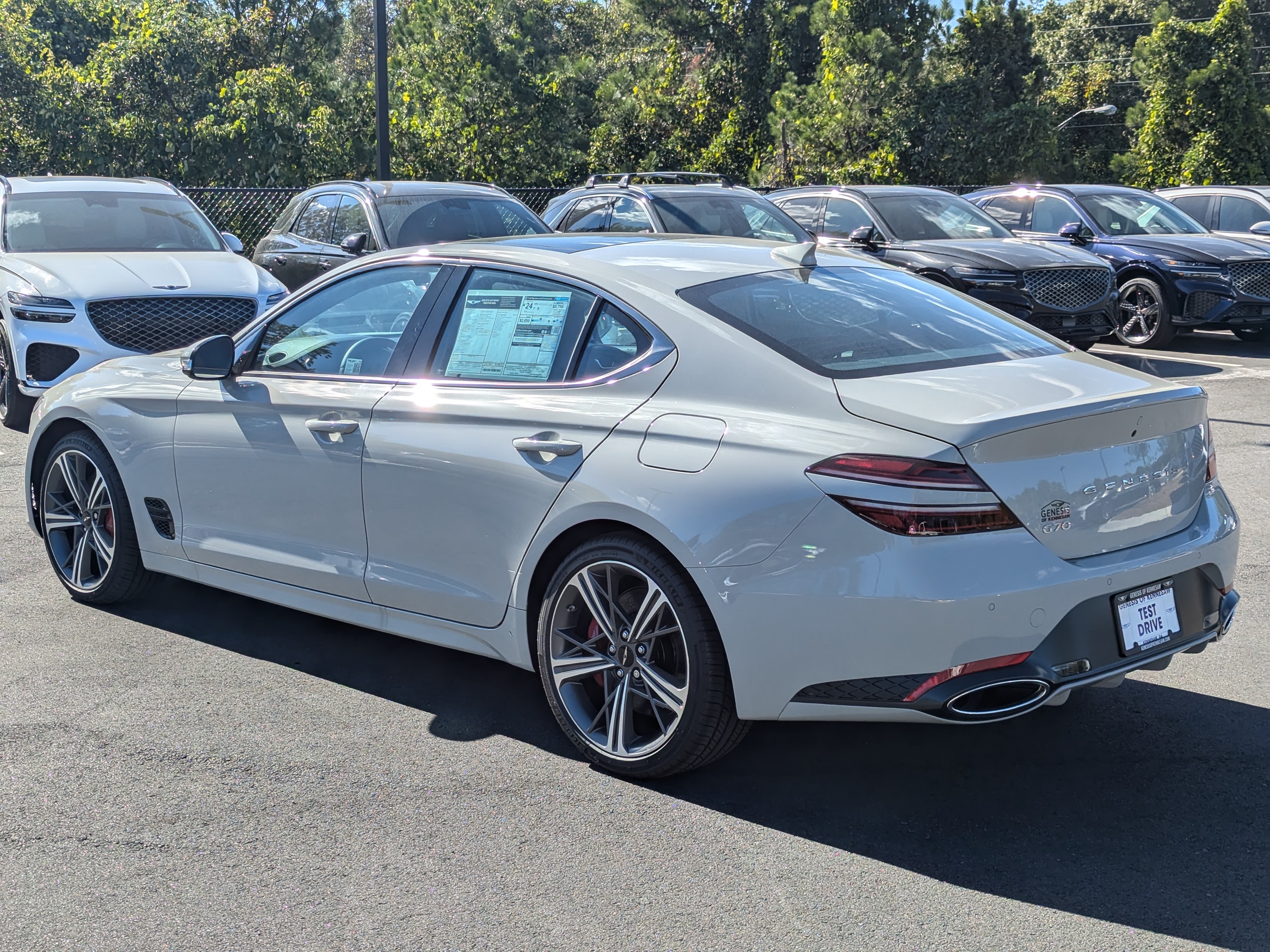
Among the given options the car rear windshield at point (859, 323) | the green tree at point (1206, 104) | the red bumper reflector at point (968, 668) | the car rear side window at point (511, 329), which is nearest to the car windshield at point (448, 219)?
the car rear side window at point (511, 329)

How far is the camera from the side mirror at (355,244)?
37.0ft

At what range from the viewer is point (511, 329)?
14.5 feet

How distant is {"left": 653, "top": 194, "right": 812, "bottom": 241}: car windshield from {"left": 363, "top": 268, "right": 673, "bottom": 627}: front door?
833cm

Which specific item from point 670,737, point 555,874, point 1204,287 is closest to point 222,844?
point 555,874

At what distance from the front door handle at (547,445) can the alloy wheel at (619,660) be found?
354 mm

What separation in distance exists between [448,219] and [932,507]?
29.2ft

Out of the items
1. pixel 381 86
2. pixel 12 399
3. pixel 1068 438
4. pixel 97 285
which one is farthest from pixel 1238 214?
pixel 1068 438

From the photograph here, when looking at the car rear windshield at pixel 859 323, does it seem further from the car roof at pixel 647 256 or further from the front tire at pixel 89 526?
the front tire at pixel 89 526

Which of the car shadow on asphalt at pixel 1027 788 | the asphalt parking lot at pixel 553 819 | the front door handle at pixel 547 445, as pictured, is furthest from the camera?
the front door handle at pixel 547 445

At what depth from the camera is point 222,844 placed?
356 centimetres

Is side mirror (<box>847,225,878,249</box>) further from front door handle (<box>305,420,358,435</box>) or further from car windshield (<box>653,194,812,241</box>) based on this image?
front door handle (<box>305,420,358,435</box>)

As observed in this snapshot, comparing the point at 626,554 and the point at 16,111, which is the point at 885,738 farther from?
the point at 16,111

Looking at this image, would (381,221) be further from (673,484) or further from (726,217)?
(673,484)

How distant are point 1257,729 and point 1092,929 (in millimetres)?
1538
